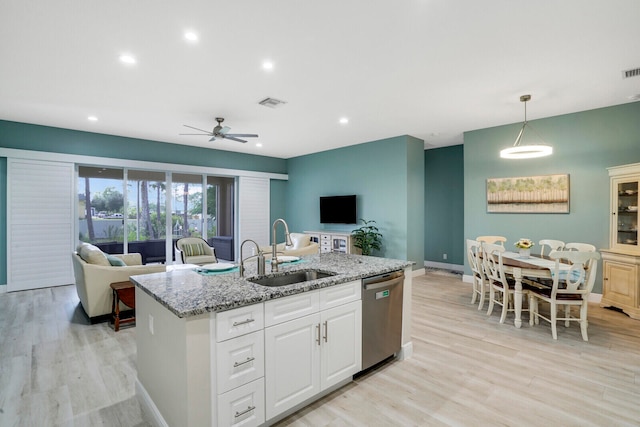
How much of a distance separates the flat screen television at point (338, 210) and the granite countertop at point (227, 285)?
4.32 meters

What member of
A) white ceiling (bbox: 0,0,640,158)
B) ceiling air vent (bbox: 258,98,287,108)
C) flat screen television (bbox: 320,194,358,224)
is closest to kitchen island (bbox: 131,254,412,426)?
white ceiling (bbox: 0,0,640,158)

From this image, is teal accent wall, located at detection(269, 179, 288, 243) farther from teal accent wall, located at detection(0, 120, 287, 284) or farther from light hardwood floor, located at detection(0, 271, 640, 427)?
light hardwood floor, located at detection(0, 271, 640, 427)

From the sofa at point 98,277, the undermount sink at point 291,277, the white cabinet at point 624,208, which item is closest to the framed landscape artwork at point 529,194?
the white cabinet at point 624,208

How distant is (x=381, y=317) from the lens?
268cm

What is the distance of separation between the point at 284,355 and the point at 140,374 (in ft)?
3.87

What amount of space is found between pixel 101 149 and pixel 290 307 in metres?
6.14

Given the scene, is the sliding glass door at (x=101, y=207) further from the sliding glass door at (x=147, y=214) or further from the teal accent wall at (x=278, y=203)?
the teal accent wall at (x=278, y=203)

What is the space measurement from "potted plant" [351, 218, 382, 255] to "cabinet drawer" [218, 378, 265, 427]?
500 centimetres

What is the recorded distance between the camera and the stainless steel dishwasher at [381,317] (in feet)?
8.42

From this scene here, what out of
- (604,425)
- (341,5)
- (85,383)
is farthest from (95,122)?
(604,425)

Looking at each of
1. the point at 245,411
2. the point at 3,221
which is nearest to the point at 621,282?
the point at 245,411

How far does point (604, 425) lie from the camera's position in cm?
206

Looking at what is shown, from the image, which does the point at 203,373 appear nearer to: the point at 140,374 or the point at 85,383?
the point at 140,374

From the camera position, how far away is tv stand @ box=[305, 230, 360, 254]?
6930 mm
